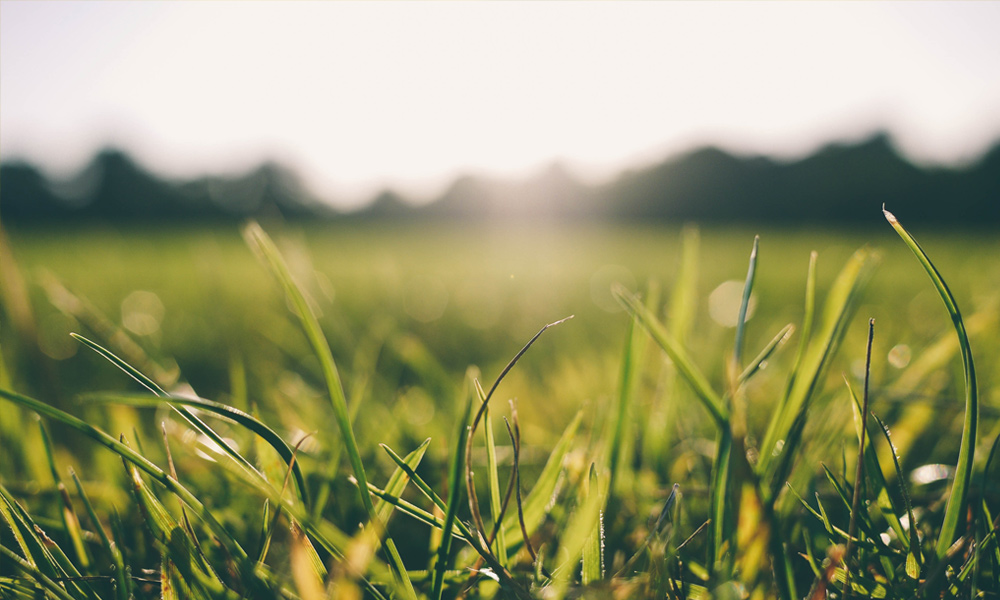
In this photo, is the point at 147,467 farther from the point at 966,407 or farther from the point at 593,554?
the point at 966,407

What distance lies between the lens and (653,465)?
0.38 meters

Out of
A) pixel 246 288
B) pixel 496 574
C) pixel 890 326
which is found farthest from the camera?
pixel 246 288

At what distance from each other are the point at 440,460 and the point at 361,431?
0.31ft

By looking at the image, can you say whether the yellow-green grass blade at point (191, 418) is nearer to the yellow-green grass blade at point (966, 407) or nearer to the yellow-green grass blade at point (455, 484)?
the yellow-green grass blade at point (455, 484)

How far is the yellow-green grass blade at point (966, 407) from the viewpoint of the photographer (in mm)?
210

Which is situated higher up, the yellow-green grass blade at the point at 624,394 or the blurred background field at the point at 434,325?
the yellow-green grass blade at the point at 624,394

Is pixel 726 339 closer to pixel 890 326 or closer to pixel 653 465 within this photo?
pixel 890 326

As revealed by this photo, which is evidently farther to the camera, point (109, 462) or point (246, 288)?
point (246, 288)

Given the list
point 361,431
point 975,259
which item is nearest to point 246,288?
point 361,431

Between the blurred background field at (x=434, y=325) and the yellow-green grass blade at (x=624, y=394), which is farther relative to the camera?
the blurred background field at (x=434, y=325)

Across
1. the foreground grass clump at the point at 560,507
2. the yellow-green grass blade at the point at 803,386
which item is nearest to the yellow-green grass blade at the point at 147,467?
the foreground grass clump at the point at 560,507

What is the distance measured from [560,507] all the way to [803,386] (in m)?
0.15

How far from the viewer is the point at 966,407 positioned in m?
0.22

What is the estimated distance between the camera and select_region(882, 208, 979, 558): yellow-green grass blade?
0.21 metres
